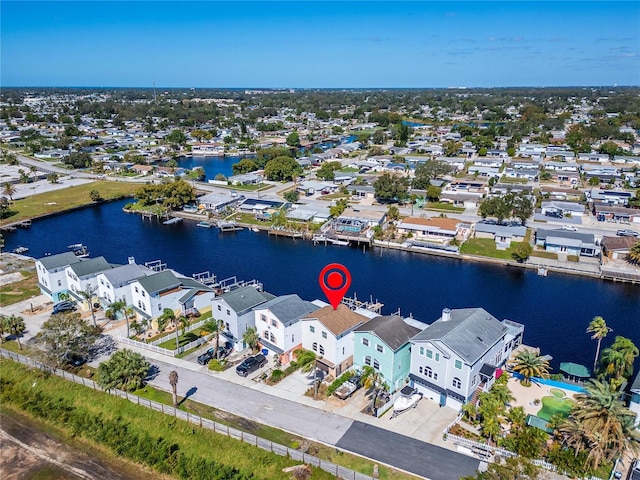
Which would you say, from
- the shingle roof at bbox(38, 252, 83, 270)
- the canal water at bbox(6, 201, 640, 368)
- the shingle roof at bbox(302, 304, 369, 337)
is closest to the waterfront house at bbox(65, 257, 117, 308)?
the shingle roof at bbox(38, 252, 83, 270)

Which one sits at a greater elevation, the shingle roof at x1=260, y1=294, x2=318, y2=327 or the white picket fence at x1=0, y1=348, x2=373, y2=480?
the shingle roof at x1=260, y1=294, x2=318, y2=327

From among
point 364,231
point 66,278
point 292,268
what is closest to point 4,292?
point 66,278

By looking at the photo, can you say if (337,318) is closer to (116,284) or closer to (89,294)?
(116,284)

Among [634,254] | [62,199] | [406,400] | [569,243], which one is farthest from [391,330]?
[62,199]

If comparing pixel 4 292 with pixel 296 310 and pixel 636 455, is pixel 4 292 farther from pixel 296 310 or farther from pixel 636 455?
pixel 636 455

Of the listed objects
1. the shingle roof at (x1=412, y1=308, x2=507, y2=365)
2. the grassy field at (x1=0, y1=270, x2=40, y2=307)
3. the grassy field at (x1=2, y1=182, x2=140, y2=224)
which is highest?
the shingle roof at (x1=412, y1=308, x2=507, y2=365)

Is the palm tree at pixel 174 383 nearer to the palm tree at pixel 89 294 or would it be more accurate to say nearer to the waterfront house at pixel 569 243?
the palm tree at pixel 89 294

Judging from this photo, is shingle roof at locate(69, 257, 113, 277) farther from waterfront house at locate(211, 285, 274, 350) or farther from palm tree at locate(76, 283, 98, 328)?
waterfront house at locate(211, 285, 274, 350)
